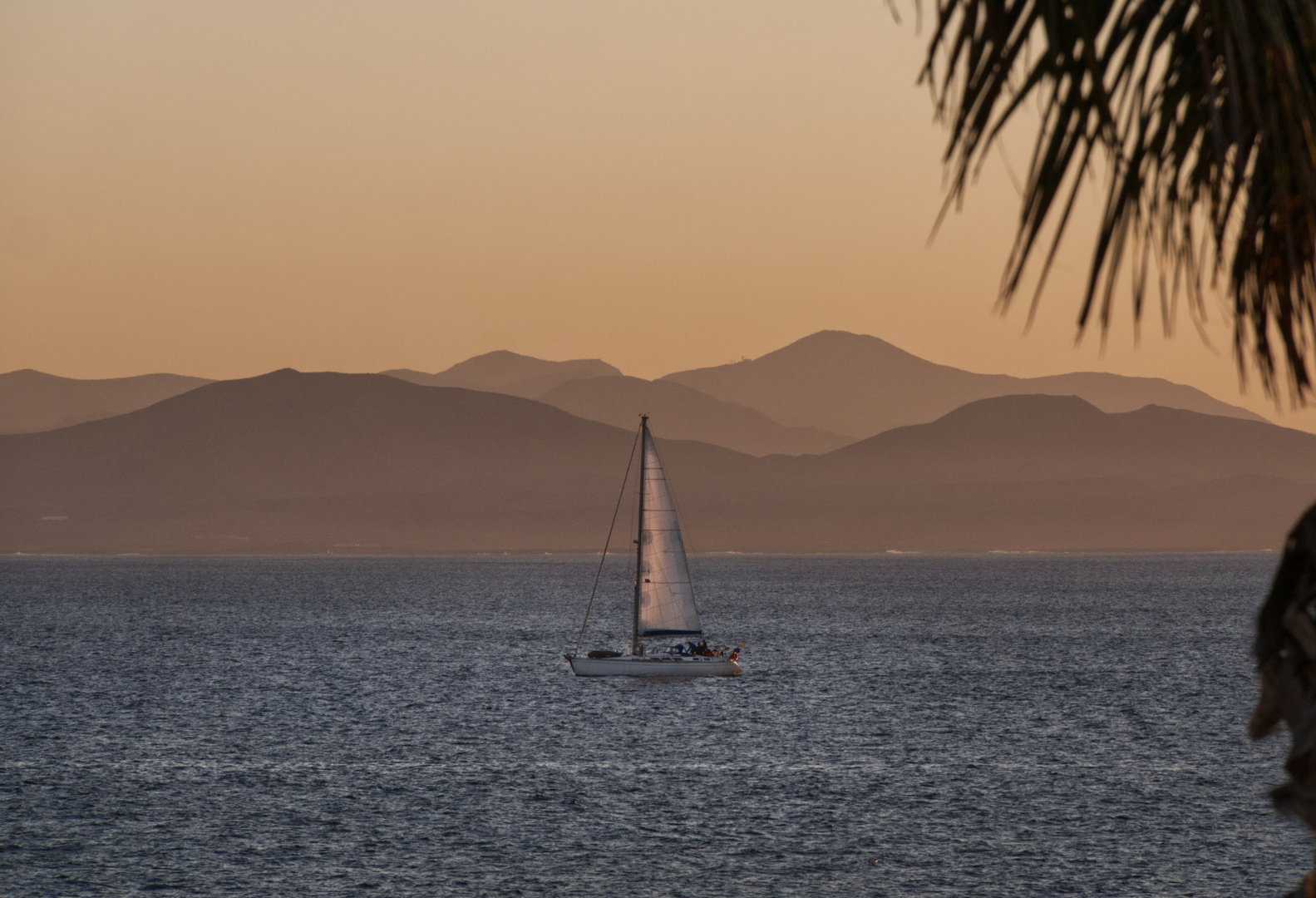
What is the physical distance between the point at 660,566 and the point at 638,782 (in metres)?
25.1

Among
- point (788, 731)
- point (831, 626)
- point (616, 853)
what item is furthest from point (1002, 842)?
point (831, 626)

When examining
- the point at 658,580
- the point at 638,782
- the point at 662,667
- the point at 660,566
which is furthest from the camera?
the point at 662,667

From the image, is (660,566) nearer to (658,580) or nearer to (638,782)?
(658,580)

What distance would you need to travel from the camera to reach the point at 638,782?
6284 centimetres

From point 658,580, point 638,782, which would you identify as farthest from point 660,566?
point 638,782

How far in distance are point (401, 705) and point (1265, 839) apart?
57.8 metres

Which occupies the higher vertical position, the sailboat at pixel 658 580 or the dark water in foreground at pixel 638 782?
the sailboat at pixel 658 580

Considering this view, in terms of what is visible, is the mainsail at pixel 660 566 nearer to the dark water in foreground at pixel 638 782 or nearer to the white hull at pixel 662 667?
the white hull at pixel 662 667

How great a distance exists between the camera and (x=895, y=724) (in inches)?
3248

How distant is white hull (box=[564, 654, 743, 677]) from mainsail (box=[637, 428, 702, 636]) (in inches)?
108

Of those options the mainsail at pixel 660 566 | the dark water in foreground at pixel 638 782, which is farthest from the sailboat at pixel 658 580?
the dark water in foreground at pixel 638 782

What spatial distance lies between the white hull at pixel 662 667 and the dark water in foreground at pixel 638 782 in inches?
83.6

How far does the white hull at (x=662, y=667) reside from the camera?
89938 millimetres

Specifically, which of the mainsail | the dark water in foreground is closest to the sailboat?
the mainsail
